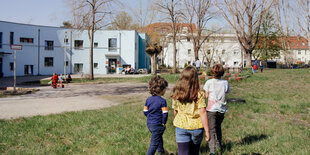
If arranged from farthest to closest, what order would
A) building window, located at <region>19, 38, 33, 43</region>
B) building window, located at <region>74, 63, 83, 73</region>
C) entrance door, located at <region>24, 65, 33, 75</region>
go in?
building window, located at <region>74, 63, 83, 73</region>
entrance door, located at <region>24, 65, 33, 75</region>
building window, located at <region>19, 38, 33, 43</region>

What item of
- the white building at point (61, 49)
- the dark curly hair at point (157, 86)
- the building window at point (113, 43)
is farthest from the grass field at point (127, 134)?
the building window at point (113, 43)

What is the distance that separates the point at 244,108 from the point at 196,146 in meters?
5.08

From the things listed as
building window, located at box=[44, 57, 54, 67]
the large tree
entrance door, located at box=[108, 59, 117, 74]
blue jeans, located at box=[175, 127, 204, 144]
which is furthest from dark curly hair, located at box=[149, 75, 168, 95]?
the large tree

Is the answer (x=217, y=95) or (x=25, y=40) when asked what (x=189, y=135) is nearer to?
(x=217, y=95)

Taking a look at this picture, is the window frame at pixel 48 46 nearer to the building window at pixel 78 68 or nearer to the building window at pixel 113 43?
the building window at pixel 78 68

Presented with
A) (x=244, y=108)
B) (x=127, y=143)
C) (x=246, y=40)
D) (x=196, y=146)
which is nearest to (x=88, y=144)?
(x=127, y=143)

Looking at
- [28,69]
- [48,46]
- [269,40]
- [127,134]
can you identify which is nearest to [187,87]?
[127,134]

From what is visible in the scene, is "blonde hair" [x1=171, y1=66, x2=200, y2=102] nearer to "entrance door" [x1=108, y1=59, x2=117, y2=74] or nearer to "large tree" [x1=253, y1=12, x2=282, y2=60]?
"entrance door" [x1=108, y1=59, x2=117, y2=74]

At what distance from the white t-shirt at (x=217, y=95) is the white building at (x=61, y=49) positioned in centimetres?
3626

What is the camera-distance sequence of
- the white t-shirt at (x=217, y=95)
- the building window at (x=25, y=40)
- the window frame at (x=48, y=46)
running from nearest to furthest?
the white t-shirt at (x=217, y=95)
the building window at (x=25, y=40)
the window frame at (x=48, y=46)

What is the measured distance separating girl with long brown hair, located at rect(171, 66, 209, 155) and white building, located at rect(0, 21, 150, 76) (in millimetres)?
37091

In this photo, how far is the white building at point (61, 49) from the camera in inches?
1454

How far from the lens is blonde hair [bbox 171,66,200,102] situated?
3045 mm

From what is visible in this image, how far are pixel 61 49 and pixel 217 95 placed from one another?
40996 mm
